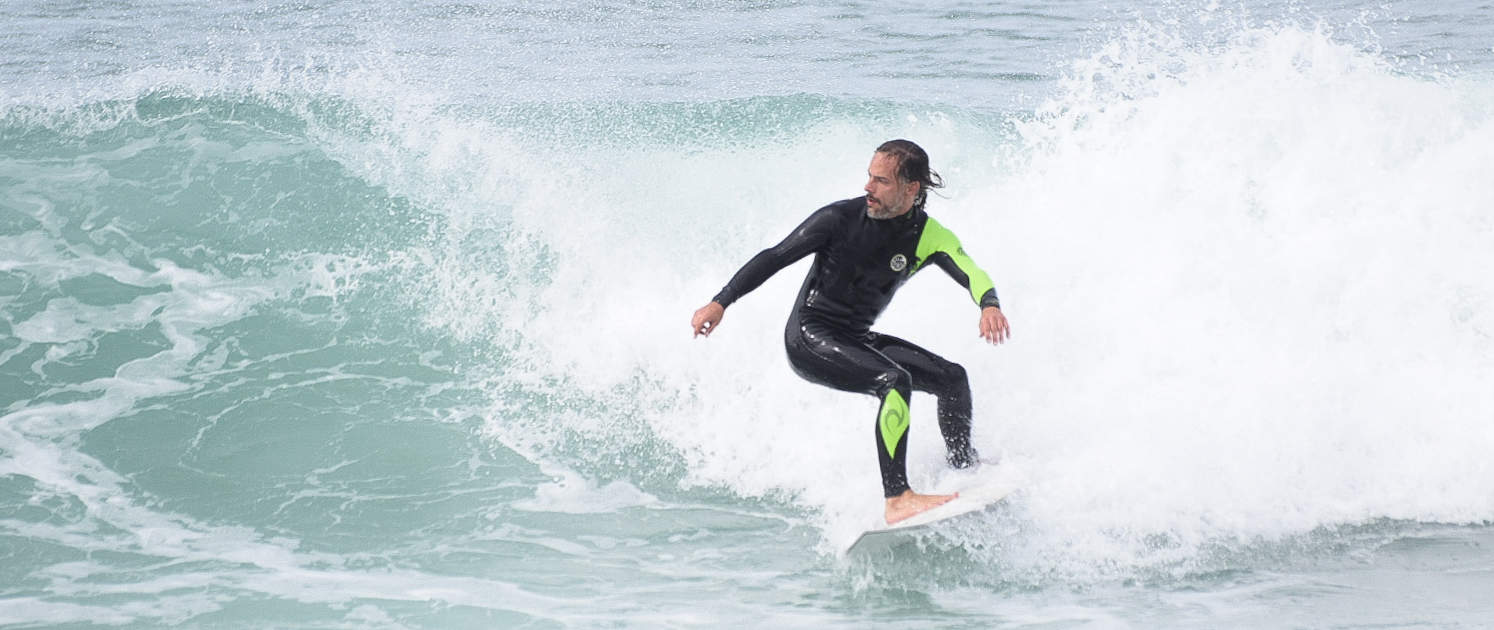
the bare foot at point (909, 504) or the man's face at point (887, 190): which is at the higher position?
the man's face at point (887, 190)

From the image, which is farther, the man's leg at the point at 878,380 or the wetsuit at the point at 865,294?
the wetsuit at the point at 865,294

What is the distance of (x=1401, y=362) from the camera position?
7188 mm

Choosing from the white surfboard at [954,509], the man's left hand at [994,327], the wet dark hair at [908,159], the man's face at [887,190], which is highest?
the wet dark hair at [908,159]

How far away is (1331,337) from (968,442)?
9.65 ft

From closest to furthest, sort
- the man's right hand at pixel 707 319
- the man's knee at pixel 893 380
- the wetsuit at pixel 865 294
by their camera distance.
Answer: the man's right hand at pixel 707 319, the man's knee at pixel 893 380, the wetsuit at pixel 865 294

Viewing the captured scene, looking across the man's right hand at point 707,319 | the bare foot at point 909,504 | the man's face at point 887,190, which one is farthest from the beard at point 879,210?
the bare foot at point 909,504

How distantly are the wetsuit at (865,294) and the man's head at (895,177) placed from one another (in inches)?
4.8

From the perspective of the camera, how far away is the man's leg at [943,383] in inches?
214

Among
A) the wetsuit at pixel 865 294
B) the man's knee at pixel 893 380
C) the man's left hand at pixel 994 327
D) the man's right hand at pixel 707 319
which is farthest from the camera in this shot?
the wetsuit at pixel 865 294

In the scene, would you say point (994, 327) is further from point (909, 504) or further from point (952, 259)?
point (909, 504)

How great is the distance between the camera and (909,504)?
5156 mm

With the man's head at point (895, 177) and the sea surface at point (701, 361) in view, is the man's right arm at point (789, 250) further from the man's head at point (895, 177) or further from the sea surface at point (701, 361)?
the sea surface at point (701, 361)

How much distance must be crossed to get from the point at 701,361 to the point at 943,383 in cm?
247

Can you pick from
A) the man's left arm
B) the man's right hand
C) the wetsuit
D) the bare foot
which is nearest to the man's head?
the wetsuit
